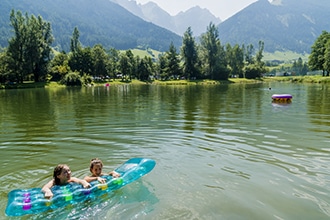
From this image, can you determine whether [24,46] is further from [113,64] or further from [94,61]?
[113,64]

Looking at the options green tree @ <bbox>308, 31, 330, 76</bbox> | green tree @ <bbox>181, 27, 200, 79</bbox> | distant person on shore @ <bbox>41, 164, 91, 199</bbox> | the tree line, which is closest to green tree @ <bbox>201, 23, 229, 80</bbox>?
the tree line

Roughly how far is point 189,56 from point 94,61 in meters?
40.0

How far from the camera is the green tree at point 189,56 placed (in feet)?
394

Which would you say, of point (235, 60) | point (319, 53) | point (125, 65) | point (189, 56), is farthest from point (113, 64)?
point (319, 53)

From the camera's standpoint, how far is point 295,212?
25.4ft

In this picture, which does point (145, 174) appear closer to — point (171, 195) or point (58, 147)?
point (171, 195)

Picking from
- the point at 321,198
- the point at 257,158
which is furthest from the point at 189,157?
the point at 321,198

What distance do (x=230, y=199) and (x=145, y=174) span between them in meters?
3.06

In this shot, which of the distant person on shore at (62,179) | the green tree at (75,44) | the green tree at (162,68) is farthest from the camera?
the green tree at (162,68)

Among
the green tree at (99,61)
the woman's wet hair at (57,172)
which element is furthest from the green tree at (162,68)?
the woman's wet hair at (57,172)

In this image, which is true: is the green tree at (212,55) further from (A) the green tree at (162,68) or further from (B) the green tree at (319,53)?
(B) the green tree at (319,53)

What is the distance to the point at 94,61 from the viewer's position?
11906cm

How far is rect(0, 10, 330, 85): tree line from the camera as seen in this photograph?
9225 cm

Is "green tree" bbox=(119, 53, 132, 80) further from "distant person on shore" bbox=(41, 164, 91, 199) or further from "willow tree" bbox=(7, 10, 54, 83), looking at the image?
"distant person on shore" bbox=(41, 164, 91, 199)
